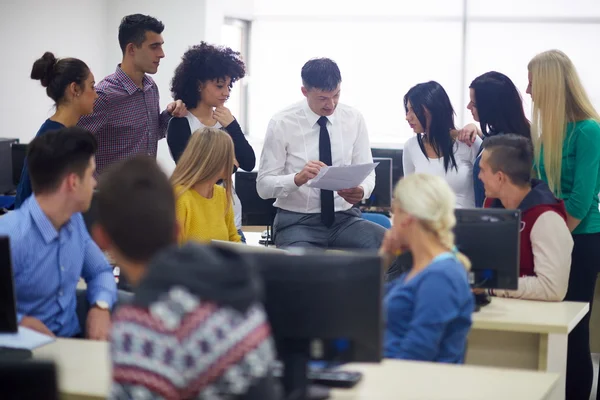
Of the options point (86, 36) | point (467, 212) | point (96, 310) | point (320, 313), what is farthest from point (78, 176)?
point (86, 36)

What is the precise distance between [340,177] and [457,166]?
0.68 meters

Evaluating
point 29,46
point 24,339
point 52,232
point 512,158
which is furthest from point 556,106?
point 29,46

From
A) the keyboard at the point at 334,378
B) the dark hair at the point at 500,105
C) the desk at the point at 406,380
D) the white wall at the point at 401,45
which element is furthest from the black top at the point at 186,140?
the white wall at the point at 401,45

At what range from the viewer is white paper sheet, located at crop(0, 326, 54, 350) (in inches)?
99.3

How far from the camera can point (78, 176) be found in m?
2.77

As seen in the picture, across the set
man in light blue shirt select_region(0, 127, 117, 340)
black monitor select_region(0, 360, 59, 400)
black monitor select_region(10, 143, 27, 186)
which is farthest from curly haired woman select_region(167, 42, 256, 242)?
black monitor select_region(0, 360, 59, 400)

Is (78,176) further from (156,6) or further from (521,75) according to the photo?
(521,75)

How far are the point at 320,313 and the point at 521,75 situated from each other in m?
6.74

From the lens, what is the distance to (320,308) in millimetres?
2107

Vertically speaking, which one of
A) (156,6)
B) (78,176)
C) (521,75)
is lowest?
(78,176)

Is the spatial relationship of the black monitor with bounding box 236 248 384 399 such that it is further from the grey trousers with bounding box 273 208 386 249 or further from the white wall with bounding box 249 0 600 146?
the white wall with bounding box 249 0 600 146

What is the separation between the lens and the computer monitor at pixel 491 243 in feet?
10.4

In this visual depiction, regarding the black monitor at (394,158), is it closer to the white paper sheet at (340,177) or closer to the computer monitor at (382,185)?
the computer monitor at (382,185)

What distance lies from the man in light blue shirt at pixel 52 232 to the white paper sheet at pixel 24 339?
6 centimetres
